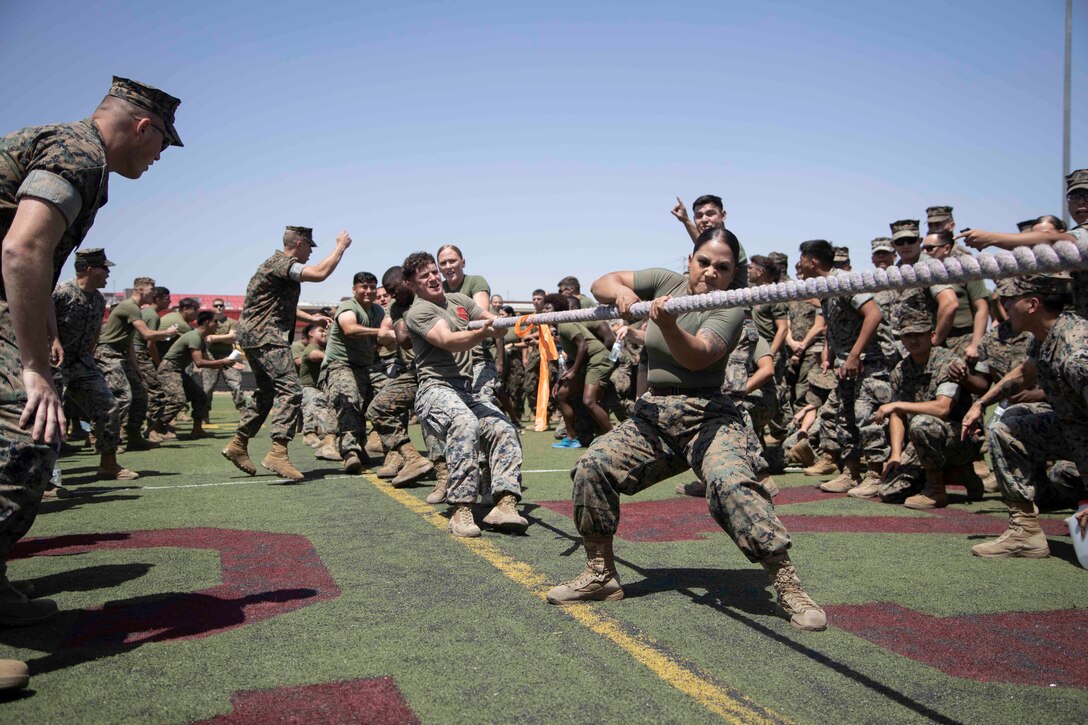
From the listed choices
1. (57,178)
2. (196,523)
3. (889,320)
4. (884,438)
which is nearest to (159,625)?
(57,178)

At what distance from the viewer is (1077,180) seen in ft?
20.2

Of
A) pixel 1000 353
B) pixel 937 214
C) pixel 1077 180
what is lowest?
pixel 1000 353

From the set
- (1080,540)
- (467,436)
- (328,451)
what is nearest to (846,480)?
(1080,540)

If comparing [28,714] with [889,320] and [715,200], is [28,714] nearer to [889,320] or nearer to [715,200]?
[715,200]

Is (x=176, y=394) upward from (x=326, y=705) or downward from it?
upward

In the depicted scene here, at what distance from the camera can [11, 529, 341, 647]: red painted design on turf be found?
12.5 feet

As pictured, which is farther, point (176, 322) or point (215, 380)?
point (215, 380)

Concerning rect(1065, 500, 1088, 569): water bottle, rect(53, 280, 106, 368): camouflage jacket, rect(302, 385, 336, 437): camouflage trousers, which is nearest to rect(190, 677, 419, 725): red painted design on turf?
rect(1065, 500, 1088, 569): water bottle

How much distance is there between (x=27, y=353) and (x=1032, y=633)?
438cm

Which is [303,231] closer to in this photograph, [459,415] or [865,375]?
[459,415]

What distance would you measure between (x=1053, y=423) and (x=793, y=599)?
2642mm

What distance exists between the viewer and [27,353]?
3.05 meters

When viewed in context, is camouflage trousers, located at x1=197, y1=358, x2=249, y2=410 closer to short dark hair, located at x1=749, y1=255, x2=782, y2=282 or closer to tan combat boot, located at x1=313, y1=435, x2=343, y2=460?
tan combat boot, located at x1=313, y1=435, x2=343, y2=460

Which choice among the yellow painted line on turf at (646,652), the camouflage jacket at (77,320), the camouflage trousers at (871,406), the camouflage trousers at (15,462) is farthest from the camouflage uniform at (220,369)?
the camouflage trousers at (15,462)
